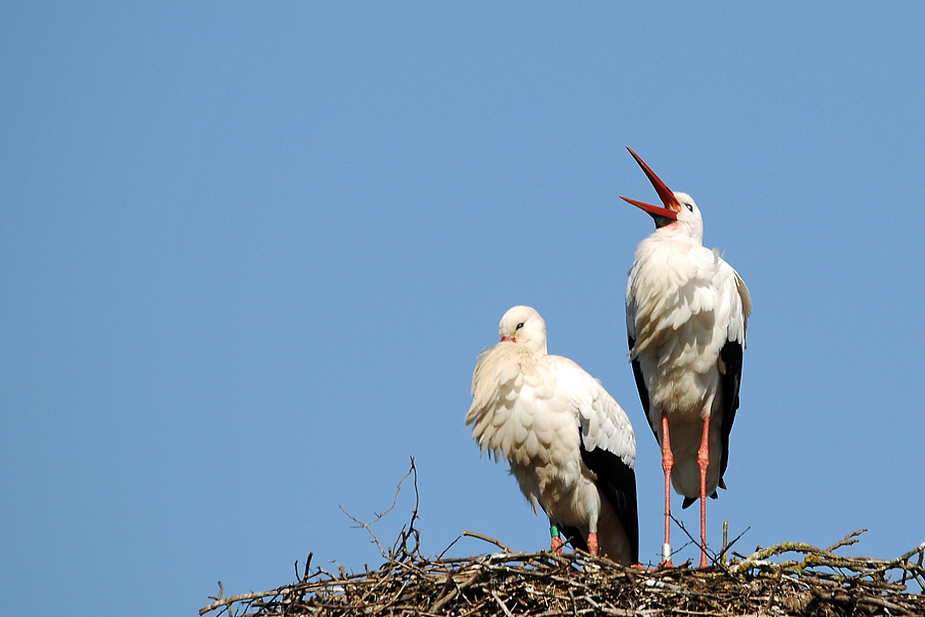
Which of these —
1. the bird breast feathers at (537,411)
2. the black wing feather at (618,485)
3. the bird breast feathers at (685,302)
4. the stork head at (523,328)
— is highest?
the stork head at (523,328)

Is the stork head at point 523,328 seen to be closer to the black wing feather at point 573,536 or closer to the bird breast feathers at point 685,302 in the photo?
the bird breast feathers at point 685,302

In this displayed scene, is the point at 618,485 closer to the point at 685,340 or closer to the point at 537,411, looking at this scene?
the point at 537,411

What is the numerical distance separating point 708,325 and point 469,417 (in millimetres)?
1233

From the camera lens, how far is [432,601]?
485 centimetres

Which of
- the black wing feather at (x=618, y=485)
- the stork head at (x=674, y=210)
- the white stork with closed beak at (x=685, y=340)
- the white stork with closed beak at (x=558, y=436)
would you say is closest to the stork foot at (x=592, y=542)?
the white stork with closed beak at (x=558, y=436)

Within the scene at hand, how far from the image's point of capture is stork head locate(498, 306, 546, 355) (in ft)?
21.6

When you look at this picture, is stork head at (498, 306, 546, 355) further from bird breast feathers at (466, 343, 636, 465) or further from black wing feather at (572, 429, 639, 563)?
black wing feather at (572, 429, 639, 563)

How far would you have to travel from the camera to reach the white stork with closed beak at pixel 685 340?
6.10 m

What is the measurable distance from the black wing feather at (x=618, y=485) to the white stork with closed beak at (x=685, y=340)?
0.21 meters

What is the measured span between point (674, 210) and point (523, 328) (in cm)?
97

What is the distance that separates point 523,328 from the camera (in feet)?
21.8

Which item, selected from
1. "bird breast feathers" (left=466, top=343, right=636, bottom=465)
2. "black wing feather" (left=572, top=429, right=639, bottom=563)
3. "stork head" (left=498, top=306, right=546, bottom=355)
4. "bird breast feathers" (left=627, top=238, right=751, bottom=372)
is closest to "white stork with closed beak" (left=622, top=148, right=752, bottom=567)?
"bird breast feathers" (left=627, top=238, right=751, bottom=372)

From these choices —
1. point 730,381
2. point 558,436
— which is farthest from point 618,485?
point 730,381

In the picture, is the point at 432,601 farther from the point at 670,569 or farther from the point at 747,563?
the point at 747,563
